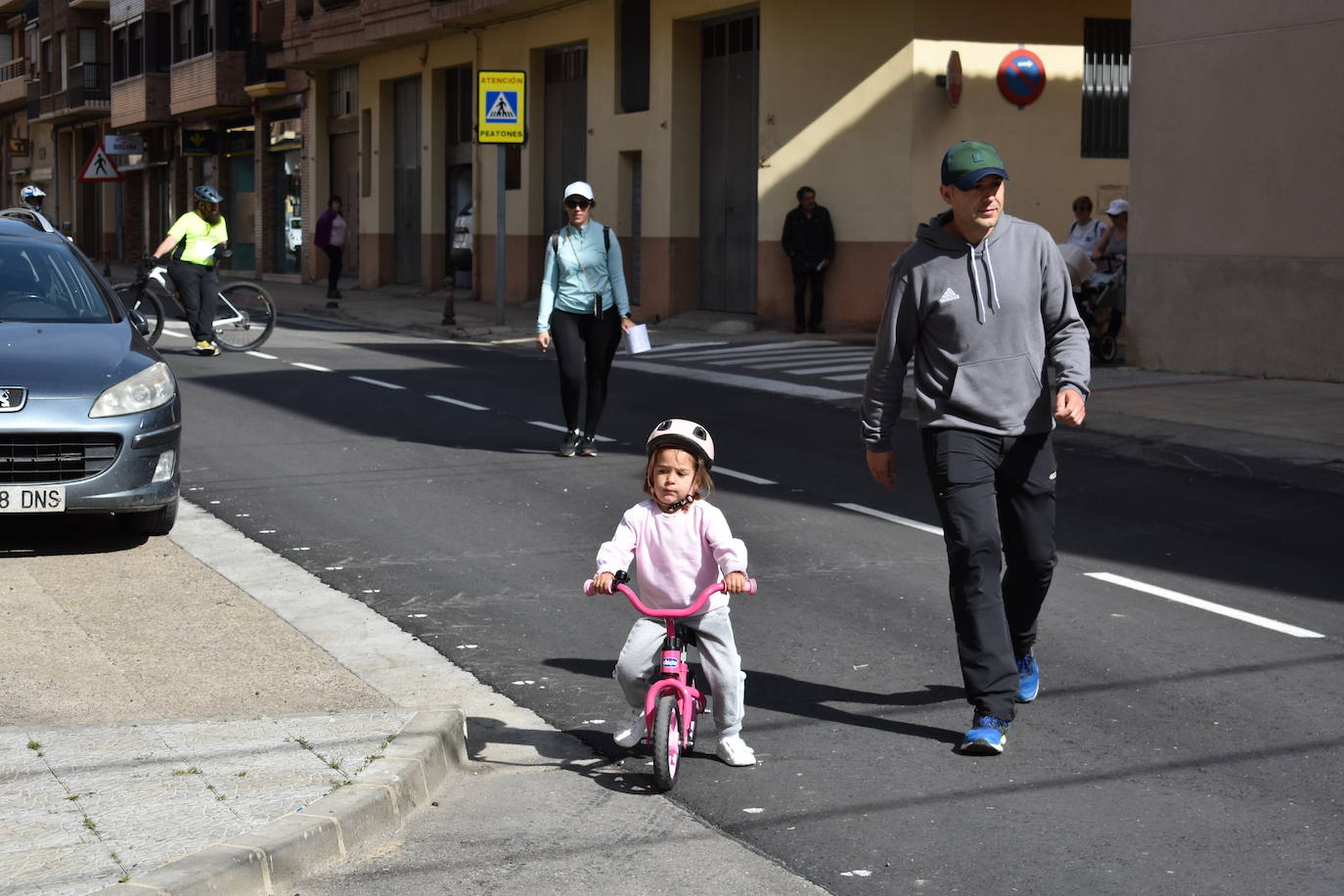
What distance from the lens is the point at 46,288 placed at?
32.0 ft

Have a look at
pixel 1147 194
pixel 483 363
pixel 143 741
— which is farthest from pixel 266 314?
pixel 143 741

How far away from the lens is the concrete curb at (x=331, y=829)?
4.15 meters

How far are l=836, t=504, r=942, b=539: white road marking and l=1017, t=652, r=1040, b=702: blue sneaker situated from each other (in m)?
3.27

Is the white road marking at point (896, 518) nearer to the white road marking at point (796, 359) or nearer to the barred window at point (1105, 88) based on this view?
the white road marking at point (796, 359)

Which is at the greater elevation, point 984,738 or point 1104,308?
point 1104,308

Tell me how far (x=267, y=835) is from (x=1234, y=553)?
234 inches

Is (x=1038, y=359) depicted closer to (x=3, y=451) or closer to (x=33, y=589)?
(x=33, y=589)

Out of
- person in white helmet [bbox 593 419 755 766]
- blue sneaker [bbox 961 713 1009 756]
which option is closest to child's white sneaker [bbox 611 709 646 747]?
person in white helmet [bbox 593 419 755 766]

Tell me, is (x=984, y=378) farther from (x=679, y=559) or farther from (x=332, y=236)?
(x=332, y=236)

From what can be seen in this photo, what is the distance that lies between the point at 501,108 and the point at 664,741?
20.7 metres

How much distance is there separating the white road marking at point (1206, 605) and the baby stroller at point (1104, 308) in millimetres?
10226

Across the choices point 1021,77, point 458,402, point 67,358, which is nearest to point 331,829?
point 67,358

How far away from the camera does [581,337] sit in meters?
12.5

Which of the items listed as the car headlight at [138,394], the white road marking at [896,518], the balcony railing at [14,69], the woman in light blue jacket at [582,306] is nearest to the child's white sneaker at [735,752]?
the white road marking at [896,518]
